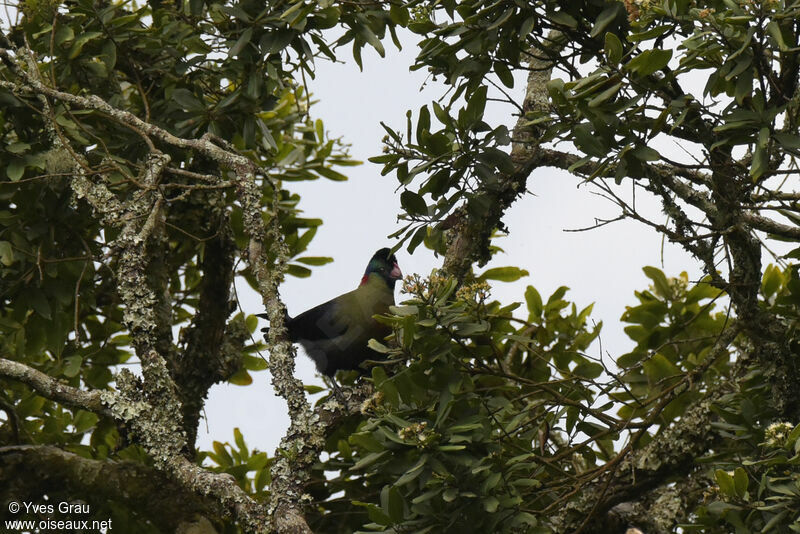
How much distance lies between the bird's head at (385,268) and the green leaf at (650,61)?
7.61ft

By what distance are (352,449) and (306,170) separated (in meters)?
1.61

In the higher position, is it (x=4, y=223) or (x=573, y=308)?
(x=4, y=223)

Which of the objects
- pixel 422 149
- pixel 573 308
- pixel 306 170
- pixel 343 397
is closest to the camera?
pixel 422 149

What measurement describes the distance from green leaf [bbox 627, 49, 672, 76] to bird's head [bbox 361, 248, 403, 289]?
7.61 ft

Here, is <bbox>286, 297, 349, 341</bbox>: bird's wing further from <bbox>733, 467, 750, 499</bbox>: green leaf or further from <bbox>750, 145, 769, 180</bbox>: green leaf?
<bbox>750, 145, 769, 180</bbox>: green leaf

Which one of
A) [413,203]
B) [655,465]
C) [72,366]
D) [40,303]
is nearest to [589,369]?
[655,465]

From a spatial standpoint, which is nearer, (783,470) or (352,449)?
(783,470)

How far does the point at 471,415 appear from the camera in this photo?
294 centimetres

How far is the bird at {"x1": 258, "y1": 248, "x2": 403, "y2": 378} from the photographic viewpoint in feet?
14.0

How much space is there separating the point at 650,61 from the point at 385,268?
2.44m

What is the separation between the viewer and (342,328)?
4320 mm

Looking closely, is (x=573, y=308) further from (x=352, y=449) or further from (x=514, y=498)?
(x=514, y=498)

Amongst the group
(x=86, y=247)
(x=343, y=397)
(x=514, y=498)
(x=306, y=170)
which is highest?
(x=306, y=170)

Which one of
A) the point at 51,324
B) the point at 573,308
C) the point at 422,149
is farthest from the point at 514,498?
the point at 51,324
